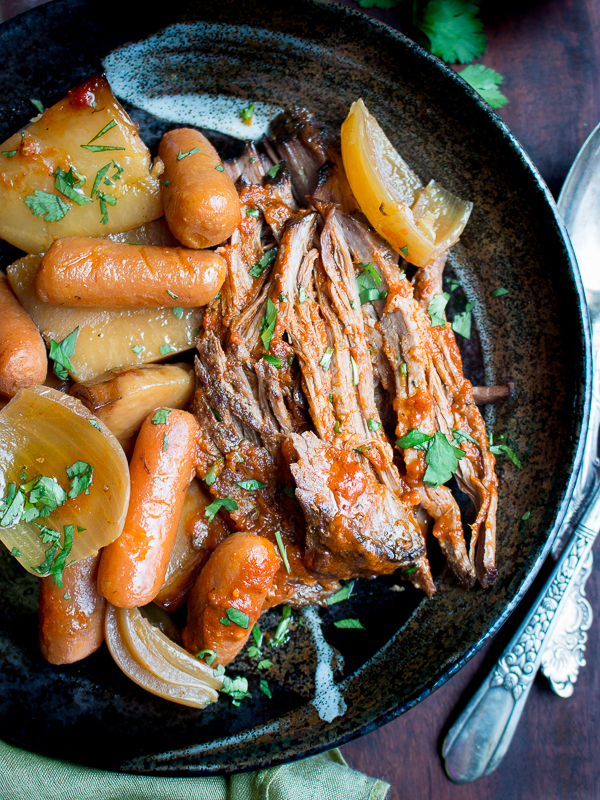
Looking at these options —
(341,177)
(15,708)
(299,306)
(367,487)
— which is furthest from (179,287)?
(15,708)

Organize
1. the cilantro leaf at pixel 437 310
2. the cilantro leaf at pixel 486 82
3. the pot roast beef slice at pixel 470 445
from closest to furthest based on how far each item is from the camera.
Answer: the pot roast beef slice at pixel 470 445 → the cilantro leaf at pixel 437 310 → the cilantro leaf at pixel 486 82

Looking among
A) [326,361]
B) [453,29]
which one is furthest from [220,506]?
[453,29]

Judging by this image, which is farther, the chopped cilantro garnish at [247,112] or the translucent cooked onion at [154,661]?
the chopped cilantro garnish at [247,112]

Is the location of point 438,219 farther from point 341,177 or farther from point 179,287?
point 179,287

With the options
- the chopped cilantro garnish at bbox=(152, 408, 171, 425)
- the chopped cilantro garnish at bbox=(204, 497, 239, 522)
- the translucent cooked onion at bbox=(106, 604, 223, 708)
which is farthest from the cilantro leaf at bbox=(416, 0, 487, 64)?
the translucent cooked onion at bbox=(106, 604, 223, 708)

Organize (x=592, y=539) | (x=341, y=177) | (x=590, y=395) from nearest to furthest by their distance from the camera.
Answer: (x=590, y=395) → (x=341, y=177) → (x=592, y=539)

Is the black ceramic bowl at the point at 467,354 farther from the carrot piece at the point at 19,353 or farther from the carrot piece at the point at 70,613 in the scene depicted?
the carrot piece at the point at 19,353

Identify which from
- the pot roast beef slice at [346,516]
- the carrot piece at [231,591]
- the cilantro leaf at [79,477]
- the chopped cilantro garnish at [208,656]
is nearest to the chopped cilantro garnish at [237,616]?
the carrot piece at [231,591]
